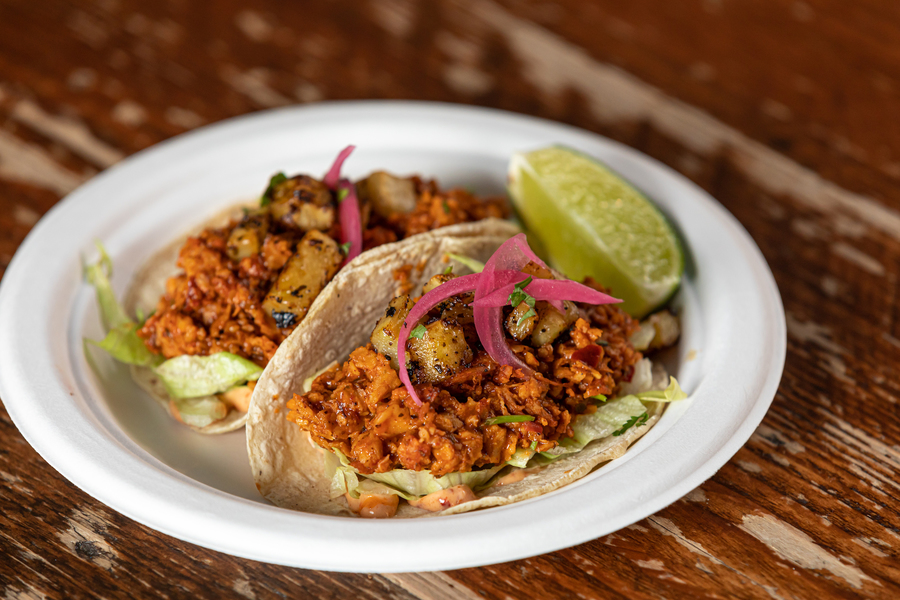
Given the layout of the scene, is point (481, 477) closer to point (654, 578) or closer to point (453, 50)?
point (654, 578)

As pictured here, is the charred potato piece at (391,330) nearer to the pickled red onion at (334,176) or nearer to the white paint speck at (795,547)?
the pickled red onion at (334,176)

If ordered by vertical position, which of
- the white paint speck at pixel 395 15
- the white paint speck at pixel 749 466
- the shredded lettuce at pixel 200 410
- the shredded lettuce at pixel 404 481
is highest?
the white paint speck at pixel 395 15

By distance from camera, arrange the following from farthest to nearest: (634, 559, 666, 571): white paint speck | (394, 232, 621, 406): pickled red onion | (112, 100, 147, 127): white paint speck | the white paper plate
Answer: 1. (112, 100, 147, 127): white paint speck
2. (394, 232, 621, 406): pickled red onion
3. (634, 559, 666, 571): white paint speck
4. the white paper plate

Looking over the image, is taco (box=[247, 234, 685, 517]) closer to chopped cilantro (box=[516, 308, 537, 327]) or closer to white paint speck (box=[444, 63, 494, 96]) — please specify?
chopped cilantro (box=[516, 308, 537, 327])

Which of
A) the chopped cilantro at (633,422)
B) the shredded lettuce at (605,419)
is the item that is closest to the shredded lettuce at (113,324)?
the shredded lettuce at (605,419)

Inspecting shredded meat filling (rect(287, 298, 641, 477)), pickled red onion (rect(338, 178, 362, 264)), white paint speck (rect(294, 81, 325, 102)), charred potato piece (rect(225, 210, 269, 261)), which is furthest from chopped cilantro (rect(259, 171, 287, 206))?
white paint speck (rect(294, 81, 325, 102))

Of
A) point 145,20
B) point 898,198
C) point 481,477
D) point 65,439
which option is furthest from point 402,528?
point 145,20

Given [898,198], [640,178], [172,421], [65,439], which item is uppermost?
[898,198]

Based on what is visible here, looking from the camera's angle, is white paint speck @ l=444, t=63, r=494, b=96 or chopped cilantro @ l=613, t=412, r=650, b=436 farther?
white paint speck @ l=444, t=63, r=494, b=96
